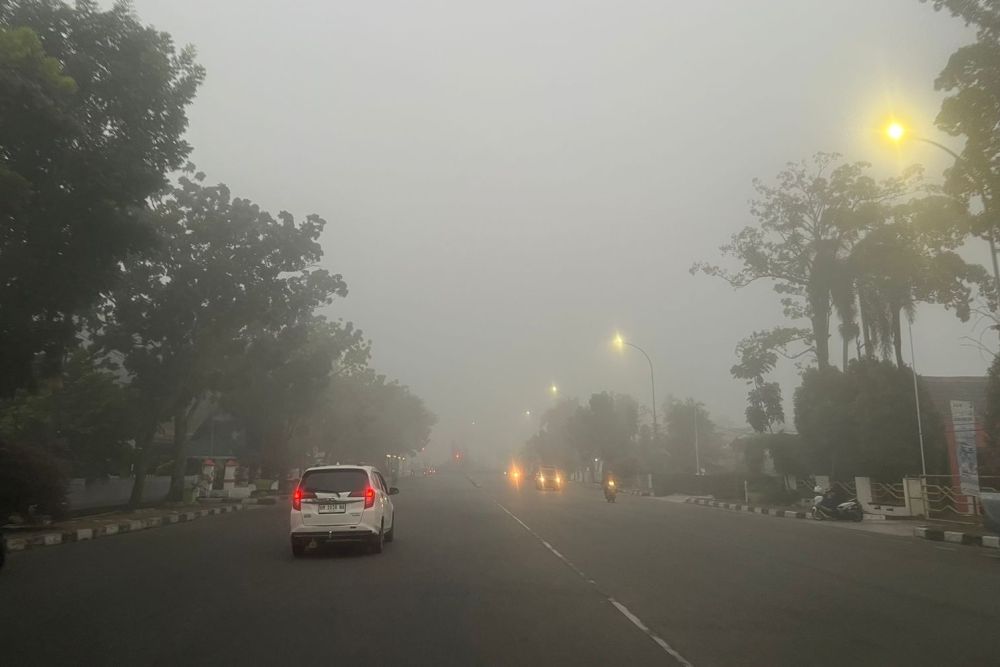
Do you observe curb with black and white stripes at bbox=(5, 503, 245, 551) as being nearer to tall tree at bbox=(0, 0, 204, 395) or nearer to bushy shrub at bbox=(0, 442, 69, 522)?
bushy shrub at bbox=(0, 442, 69, 522)

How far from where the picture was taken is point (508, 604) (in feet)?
32.8

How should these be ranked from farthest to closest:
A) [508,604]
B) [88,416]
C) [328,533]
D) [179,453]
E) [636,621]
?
[179,453]
[88,416]
[328,533]
[508,604]
[636,621]

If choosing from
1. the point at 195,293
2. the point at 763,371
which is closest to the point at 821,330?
the point at 763,371

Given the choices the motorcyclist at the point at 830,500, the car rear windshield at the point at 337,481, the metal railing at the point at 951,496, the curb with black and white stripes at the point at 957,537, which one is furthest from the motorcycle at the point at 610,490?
the car rear windshield at the point at 337,481

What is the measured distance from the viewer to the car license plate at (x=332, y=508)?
15227 mm

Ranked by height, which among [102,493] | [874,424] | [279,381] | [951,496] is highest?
[279,381]

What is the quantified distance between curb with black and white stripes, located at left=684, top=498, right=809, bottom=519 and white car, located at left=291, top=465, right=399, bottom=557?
20.9m

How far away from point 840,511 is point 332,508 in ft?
65.6

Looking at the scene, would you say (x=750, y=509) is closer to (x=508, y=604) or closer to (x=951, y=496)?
(x=951, y=496)

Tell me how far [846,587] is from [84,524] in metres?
20.3

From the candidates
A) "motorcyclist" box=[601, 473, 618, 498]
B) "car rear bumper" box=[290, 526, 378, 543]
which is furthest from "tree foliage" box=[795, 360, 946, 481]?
"car rear bumper" box=[290, 526, 378, 543]

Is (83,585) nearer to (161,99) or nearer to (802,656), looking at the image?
(802,656)

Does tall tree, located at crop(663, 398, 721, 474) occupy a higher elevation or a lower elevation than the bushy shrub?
higher

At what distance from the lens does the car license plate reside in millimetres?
15227
